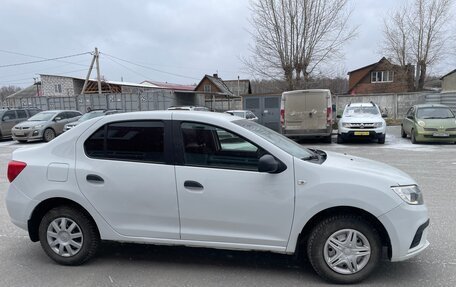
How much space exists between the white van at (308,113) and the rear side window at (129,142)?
11.7 meters

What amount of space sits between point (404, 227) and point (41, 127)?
1818cm

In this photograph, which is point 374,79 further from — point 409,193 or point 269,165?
point 269,165

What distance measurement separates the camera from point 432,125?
1383cm

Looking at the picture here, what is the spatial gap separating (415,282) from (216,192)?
1.99m

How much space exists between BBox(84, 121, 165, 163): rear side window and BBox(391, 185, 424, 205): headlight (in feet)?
7.19

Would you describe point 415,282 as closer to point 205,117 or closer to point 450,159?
point 205,117

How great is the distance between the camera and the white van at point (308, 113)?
14695 mm

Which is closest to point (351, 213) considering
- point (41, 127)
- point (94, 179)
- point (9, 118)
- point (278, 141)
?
point (278, 141)

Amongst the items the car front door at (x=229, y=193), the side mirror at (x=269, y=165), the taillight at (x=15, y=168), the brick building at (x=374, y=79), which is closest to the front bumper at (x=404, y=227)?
the car front door at (x=229, y=193)

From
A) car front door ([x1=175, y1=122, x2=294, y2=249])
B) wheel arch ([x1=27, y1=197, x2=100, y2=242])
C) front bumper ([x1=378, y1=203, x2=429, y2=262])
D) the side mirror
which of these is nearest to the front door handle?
car front door ([x1=175, y1=122, x2=294, y2=249])

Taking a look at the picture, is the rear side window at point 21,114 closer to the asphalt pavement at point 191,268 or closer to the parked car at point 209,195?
the asphalt pavement at point 191,268

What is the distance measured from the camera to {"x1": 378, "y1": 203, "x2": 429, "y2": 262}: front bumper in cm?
326

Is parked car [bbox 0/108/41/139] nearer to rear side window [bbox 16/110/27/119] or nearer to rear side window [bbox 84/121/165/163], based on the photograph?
rear side window [bbox 16/110/27/119]

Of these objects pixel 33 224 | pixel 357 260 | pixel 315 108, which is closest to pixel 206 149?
pixel 357 260
